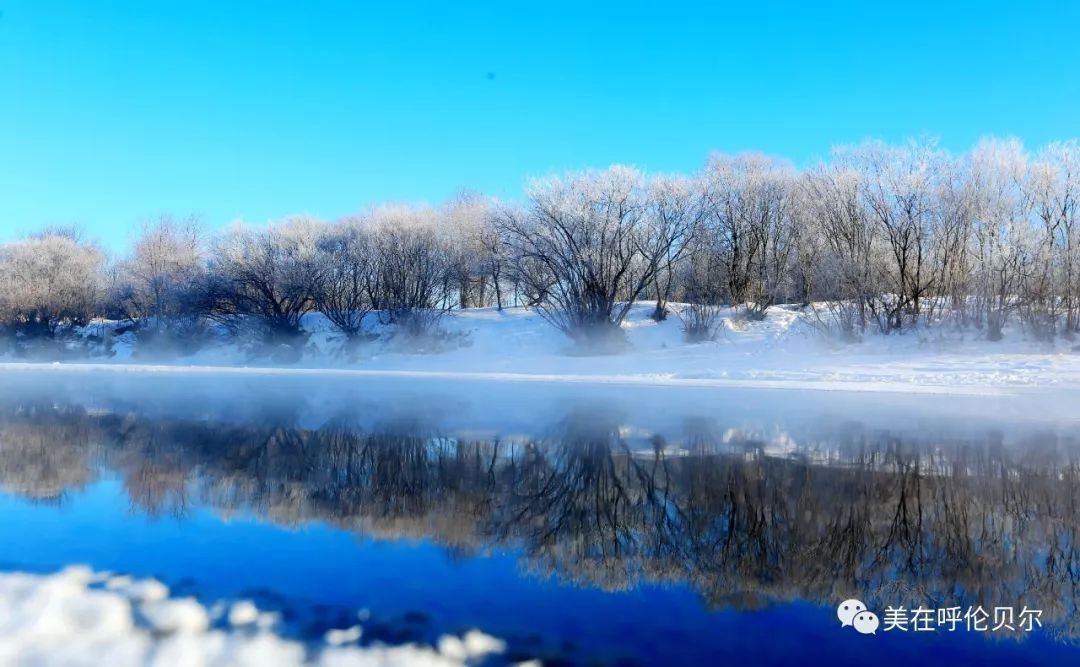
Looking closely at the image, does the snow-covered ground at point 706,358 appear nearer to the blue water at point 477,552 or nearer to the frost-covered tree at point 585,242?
the frost-covered tree at point 585,242

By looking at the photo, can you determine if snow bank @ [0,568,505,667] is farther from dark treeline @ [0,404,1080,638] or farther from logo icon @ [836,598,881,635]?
logo icon @ [836,598,881,635]

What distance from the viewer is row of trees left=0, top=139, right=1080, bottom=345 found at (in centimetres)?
2717

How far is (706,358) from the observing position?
2692cm

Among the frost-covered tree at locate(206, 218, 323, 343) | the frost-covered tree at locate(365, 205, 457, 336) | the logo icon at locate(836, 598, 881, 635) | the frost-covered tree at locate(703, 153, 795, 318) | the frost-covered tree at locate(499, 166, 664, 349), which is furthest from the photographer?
the frost-covered tree at locate(206, 218, 323, 343)

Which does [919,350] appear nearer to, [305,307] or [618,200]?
[618,200]

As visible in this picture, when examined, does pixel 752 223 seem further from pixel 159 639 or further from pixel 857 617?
pixel 159 639

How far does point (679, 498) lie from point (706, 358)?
2012 centimetres

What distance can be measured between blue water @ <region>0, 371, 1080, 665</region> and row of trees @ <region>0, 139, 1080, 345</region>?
1956 centimetres

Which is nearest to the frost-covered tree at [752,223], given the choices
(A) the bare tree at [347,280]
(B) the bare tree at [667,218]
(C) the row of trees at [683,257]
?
(C) the row of trees at [683,257]

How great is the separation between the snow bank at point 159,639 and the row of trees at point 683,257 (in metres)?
26.8

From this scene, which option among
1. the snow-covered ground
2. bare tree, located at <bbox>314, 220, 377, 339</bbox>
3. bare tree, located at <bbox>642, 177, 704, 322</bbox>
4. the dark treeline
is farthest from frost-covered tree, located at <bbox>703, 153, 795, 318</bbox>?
the dark treeline

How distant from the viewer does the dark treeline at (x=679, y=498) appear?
5207 mm

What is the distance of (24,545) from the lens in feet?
19.4

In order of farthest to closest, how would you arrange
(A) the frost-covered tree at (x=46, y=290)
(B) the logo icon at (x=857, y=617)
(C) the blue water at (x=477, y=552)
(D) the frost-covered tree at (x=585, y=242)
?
1. (A) the frost-covered tree at (x=46, y=290)
2. (D) the frost-covered tree at (x=585, y=242)
3. (B) the logo icon at (x=857, y=617)
4. (C) the blue water at (x=477, y=552)
